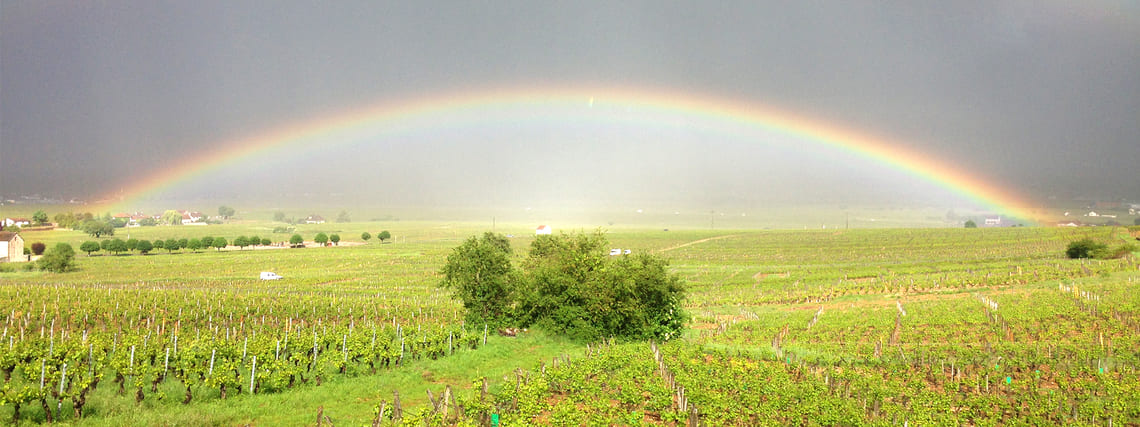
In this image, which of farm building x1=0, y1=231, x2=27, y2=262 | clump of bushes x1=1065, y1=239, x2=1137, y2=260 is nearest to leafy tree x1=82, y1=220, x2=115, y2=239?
farm building x1=0, y1=231, x2=27, y2=262

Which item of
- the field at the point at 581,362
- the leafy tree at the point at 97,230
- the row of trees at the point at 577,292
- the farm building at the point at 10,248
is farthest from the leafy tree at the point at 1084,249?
the leafy tree at the point at 97,230

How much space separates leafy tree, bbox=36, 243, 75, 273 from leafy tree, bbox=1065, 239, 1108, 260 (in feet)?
526

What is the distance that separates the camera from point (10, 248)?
10306cm

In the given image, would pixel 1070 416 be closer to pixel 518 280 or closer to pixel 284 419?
pixel 284 419

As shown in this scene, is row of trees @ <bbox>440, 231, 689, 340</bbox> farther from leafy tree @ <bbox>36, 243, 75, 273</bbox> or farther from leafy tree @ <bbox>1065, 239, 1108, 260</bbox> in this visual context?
leafy tree @ <bbox>1065, 239, 1108, 260</bbox>

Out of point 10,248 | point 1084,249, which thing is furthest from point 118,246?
point 1084,249

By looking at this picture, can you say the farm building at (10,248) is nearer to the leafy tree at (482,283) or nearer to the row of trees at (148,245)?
the row of trees at (148,245)

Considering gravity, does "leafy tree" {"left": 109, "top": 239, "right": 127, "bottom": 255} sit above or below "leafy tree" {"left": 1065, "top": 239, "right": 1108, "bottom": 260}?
below

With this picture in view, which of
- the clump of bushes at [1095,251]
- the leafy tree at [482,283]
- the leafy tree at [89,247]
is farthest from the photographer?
the leafy tree at [89,247]

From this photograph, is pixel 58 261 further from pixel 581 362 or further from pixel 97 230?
pixel 97 230

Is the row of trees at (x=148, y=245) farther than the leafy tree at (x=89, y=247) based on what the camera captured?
Yes

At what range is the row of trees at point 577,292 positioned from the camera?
32688 millimetres

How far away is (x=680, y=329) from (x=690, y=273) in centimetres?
5192

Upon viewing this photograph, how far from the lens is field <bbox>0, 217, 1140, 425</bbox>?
16.8 m
